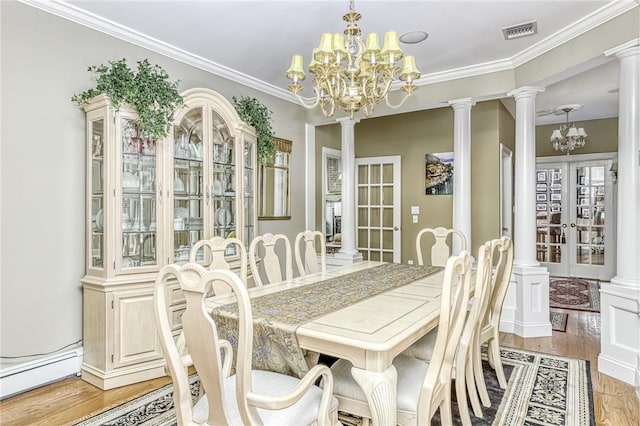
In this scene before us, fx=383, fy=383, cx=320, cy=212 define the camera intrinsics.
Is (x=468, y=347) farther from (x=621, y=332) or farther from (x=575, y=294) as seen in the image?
(x=575, y=294)

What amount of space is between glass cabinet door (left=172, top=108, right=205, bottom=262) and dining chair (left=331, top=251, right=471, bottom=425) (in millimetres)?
1926

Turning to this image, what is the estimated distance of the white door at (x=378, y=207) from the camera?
5828mm

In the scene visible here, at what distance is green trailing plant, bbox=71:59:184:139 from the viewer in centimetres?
270

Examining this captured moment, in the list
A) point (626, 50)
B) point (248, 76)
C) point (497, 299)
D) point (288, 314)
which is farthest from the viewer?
point (248, 76)

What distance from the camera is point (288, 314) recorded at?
1798 mm

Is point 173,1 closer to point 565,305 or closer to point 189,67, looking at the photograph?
point 189,67

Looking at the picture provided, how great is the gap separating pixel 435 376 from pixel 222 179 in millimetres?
2598

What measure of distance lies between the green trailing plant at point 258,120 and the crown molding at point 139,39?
381mm

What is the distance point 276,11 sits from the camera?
9.23 ft

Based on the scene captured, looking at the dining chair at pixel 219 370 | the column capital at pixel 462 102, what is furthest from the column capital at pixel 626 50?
the dining chair at pixel 219 370

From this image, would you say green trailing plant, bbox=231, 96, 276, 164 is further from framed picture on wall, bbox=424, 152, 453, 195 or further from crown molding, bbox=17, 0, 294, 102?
framed picture on wall, bbox=424, 152, 453, 195

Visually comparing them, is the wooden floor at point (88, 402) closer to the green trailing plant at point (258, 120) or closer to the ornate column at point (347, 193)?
the green trailing plant at point (258, 120)

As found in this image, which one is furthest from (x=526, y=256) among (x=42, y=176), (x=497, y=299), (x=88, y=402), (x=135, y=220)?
(x=42, y=176)

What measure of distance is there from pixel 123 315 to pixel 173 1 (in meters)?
2.25
